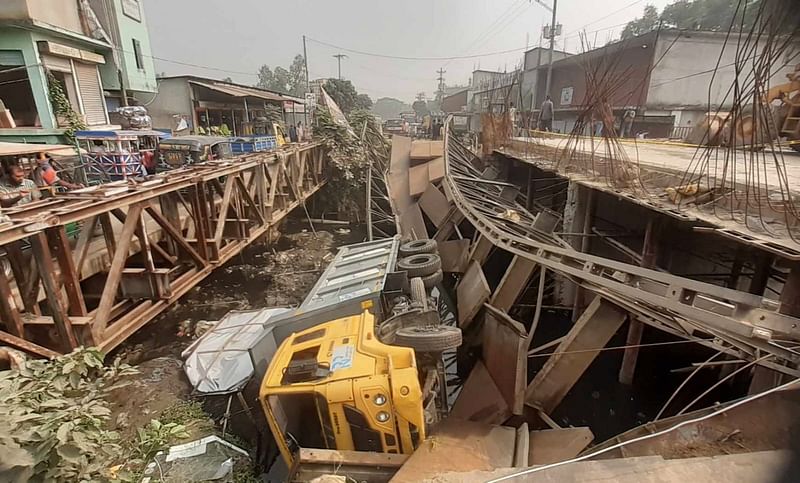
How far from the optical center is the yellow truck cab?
3.63 m

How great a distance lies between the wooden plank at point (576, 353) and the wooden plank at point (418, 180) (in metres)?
9.40

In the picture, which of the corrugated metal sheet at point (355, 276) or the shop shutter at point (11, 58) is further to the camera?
the shop shutter at point (11, 58)

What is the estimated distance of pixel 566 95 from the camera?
2867 centimetres

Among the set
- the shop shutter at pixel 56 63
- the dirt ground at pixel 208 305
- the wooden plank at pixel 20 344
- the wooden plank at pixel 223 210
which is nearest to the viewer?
the wooden plank at pixel 20 344

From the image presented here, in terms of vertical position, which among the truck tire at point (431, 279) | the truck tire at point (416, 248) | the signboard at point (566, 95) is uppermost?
the signboard at point (566, 95)

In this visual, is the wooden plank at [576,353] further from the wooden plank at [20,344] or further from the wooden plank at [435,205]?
the wooden plank at [435,205]

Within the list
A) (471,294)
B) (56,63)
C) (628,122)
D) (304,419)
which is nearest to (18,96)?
(56,63)

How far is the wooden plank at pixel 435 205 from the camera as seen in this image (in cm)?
1217

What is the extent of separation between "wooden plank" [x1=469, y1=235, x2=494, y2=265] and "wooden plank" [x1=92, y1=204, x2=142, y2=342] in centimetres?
652

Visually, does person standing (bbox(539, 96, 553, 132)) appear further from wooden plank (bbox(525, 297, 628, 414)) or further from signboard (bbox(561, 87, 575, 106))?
wooden plank (bbox(525, 297, 628, 414))

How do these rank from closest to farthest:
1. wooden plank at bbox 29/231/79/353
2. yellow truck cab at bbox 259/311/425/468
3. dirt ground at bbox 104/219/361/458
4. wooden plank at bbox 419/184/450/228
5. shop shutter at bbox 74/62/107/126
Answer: yellow truck cab at bbox 259/311/425/468 → wooden plank at bbox 29/231/79/353 → dirt ground at bbox 104/219/361/458 → wooden plank at bbox 419/184/450/228 → shop shutter at bbox 74/62/107/126

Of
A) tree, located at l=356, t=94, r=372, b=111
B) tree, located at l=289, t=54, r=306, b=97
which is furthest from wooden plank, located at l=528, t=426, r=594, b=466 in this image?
tree, located at l=289, t=54, r=306, b=97

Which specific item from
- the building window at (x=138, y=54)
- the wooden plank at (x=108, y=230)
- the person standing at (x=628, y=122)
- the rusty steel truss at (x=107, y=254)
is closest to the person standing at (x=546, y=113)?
the person standing at (x=628, y=122)

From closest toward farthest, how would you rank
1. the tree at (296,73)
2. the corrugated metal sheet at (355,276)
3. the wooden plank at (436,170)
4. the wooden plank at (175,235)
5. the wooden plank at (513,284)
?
the corrugated metal sheet at (355,276) < the wooden plank at (175,235) < the wooden plank at (513,284) < the wooden plank at (436,170) < the tree at (296,73)
